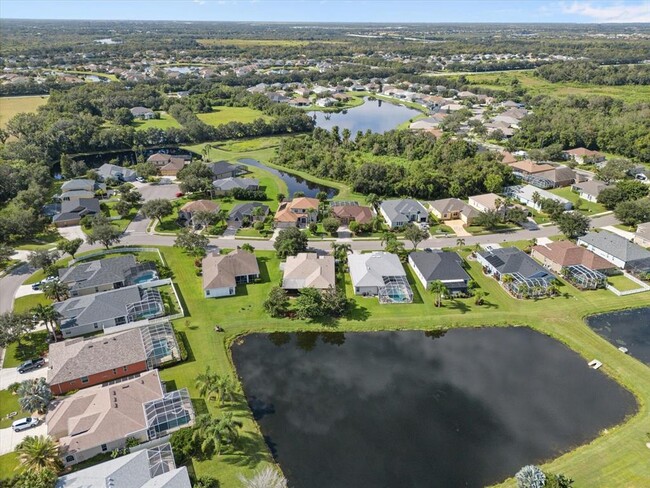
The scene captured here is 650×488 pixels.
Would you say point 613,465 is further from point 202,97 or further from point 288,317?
point 202,97

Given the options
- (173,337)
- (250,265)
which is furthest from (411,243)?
(173,337)

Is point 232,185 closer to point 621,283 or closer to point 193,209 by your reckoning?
point 193,209

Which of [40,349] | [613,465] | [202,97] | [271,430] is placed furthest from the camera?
[202,97]

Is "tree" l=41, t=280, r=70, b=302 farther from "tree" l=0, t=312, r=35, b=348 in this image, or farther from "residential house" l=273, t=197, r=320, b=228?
"residential house" l=273, t=197, r=320, b=228

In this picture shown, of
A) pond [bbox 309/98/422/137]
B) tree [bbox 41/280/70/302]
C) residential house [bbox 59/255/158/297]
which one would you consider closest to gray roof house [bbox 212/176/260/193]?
residential house [bbox 59/255/158/297]

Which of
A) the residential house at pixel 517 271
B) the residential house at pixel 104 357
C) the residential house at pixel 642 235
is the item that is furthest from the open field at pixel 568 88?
the residential house at pixel 104 357

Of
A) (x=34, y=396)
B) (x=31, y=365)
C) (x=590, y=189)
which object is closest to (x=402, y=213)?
(x=590, y=189)
